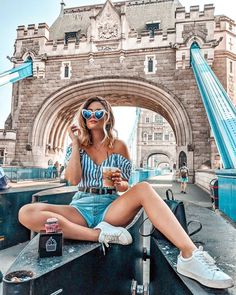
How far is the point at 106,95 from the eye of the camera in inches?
586

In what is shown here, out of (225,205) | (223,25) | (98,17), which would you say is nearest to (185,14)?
(223,25)

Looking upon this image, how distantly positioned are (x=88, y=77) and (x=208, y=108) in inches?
273

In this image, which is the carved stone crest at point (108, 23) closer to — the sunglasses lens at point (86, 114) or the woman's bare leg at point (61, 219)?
the sunglasses lens at point (86, 114)

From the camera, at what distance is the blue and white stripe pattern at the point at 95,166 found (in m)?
1.85

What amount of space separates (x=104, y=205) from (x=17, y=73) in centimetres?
1302

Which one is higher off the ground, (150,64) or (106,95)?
(150,64)

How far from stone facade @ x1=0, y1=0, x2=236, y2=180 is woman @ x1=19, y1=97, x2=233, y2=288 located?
1089cm

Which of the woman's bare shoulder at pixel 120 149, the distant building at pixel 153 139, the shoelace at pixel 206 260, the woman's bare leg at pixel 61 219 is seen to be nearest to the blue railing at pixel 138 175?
the woman's bare shoulder at pixel 120 149

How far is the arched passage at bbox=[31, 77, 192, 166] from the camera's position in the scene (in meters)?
12.7

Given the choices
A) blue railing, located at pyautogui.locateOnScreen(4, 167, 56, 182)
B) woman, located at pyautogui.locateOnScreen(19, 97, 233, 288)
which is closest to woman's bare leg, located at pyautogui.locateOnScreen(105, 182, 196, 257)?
woman, located at pyautogui.locateOnScreen(19, 97, 233, 288)

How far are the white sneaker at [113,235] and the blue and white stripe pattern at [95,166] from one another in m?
0.37

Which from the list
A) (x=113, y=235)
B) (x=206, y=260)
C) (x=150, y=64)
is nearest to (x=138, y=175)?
(x=150, y=64)

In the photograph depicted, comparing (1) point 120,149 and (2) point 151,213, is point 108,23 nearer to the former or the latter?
(1) point 120,149

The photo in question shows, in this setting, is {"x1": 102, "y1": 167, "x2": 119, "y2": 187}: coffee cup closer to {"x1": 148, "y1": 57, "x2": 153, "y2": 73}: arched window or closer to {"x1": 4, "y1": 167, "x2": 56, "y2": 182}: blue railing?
{"x1": 4, "y1": 167, "x2": 56, "y2": 182}: blue railing
